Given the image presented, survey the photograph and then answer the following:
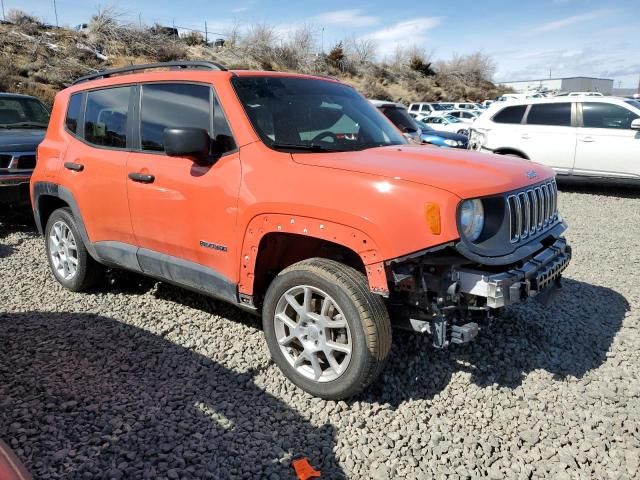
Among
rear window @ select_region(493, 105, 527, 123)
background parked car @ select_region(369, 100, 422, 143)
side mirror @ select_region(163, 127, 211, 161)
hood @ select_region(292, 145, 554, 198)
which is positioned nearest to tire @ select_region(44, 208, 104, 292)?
side mirror @ select_region(163, 127, 211, 161)

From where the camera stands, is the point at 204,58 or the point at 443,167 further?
the point at 204,58

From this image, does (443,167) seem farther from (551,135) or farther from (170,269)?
(551,135)

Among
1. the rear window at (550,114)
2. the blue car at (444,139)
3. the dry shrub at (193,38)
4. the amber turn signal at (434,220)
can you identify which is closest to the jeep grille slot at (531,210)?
the amber turn signal at (434,220)

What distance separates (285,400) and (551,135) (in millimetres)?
8861

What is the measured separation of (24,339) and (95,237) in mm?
966

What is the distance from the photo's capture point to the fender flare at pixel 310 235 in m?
2.77

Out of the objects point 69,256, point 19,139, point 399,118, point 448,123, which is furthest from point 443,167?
point 448,123

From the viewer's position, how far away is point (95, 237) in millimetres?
4469

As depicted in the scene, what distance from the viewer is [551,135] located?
10141 millimetres

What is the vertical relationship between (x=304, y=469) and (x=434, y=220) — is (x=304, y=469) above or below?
below

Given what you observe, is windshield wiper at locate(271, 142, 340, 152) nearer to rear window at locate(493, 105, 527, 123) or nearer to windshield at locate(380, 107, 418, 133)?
windshield at locate(380, 107, 418, 133)

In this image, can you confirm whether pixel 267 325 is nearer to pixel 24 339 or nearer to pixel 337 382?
pixel 337 382

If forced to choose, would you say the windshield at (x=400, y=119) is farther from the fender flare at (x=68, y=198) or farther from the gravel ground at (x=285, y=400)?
the fender flare at (x=68, y=198)

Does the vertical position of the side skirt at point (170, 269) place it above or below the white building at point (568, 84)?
below
